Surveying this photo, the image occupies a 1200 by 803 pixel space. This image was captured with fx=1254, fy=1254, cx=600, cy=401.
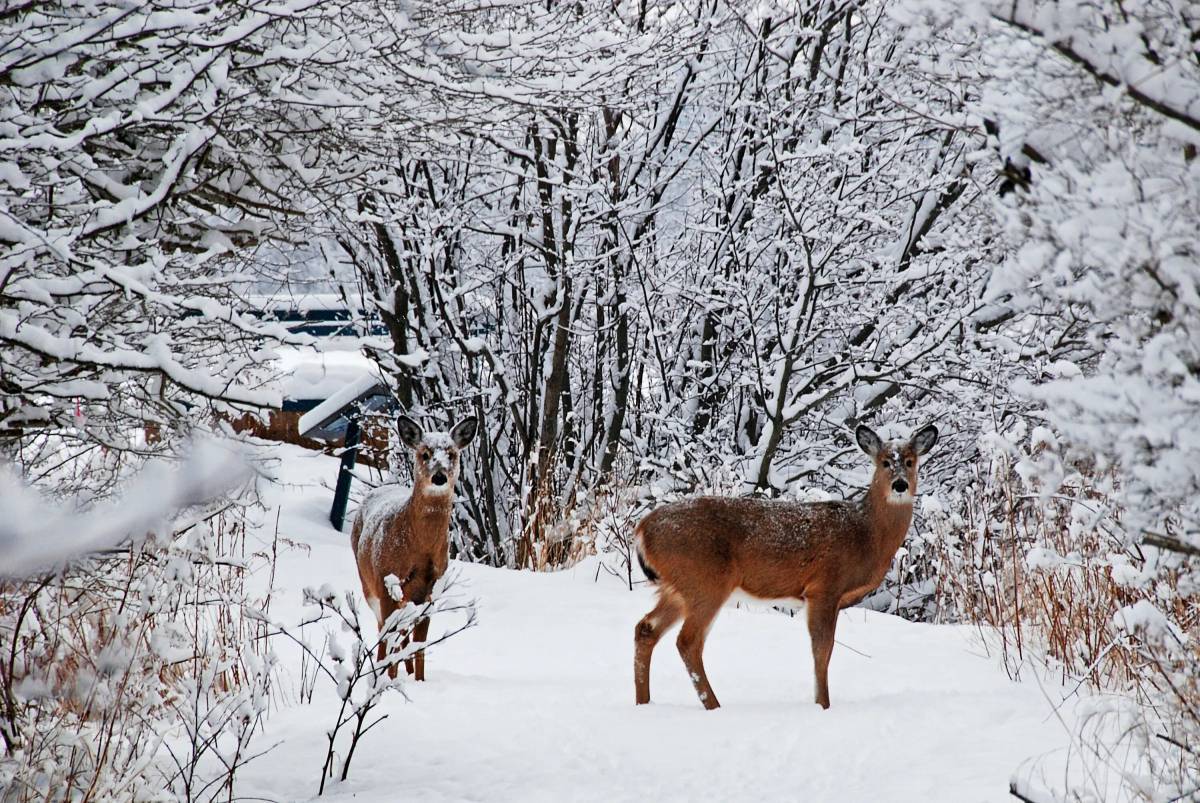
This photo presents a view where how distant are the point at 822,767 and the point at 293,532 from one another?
25.9 feet

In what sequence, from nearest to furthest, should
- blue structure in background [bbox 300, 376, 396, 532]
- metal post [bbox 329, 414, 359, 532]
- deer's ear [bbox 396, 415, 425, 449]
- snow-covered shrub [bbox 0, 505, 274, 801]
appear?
1. snow-covered shrub [bbox 0, 505, 274, 801]
2. deer's ear [bbox 396, 415, 425, 449]
3. blue structure in background [bbox 300, 376, 396, 532]
4. metal post [bbox 329, 414, 359, 532]

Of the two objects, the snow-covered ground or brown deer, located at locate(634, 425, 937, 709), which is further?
brown deer, located at locate(634, 425, 937, 709)

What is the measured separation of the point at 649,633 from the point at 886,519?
4.79 ft

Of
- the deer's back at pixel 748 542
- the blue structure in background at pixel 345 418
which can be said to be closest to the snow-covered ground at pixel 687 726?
the deer's back at pixel 748 542

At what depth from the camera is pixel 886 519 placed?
256 inches

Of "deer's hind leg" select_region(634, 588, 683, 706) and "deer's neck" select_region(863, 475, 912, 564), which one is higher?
"deer's neck" select_region(863, 475, 912, 564)

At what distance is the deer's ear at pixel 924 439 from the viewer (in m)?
6.70

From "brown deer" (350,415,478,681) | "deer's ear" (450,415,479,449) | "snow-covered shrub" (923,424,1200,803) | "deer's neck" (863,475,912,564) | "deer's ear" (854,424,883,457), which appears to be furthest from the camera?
"deer's ear" (450,415,479,449)

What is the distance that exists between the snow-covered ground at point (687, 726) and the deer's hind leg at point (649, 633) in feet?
0.49

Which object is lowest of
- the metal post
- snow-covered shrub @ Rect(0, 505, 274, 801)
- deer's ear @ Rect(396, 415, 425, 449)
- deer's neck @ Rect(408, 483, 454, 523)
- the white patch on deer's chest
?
the metal post

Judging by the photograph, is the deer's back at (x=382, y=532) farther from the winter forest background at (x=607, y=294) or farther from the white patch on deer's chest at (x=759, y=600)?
the white patch on deer's chest at (x=759, y=600)

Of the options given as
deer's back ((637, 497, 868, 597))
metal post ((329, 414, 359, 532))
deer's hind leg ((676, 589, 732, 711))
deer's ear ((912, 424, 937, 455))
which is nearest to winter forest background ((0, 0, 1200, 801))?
deer's ear ((912, 424, 937, 455))

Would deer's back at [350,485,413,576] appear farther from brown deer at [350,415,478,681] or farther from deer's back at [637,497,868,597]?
deer's back at [637,497,868,597]

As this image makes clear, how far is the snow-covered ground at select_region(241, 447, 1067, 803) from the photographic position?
4.40m
